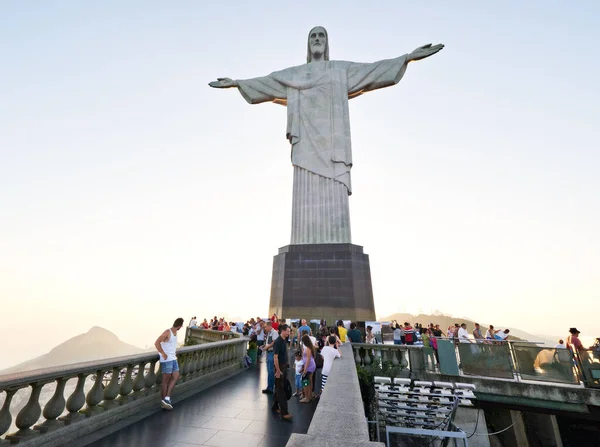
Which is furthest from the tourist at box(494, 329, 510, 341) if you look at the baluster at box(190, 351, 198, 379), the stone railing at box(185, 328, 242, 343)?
the baluster at box(190, 351, 198, 379)

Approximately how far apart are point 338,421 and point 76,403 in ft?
14.2

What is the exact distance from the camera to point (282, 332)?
6848 millimetres

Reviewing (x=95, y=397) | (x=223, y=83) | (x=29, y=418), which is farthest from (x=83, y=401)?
(x=223, y=83)

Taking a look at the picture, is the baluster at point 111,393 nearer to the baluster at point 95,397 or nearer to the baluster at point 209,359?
the baluster at point 95,397

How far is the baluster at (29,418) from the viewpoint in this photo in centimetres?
405

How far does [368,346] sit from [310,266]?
7.95m

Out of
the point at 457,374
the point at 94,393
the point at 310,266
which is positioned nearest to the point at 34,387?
the point at 94,393

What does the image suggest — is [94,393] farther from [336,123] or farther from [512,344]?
[336,123]

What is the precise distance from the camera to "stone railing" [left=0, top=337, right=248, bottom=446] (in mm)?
4090

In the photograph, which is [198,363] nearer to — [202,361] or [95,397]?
[202,361]

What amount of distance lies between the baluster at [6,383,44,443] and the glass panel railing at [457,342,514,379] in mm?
11531

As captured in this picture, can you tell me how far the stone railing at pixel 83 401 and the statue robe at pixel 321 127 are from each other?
13.3 m

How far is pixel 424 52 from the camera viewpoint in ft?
69.8

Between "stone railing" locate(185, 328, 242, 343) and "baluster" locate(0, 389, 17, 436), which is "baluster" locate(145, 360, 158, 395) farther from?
"stone railing" locate(185, 328, 242, 343)
